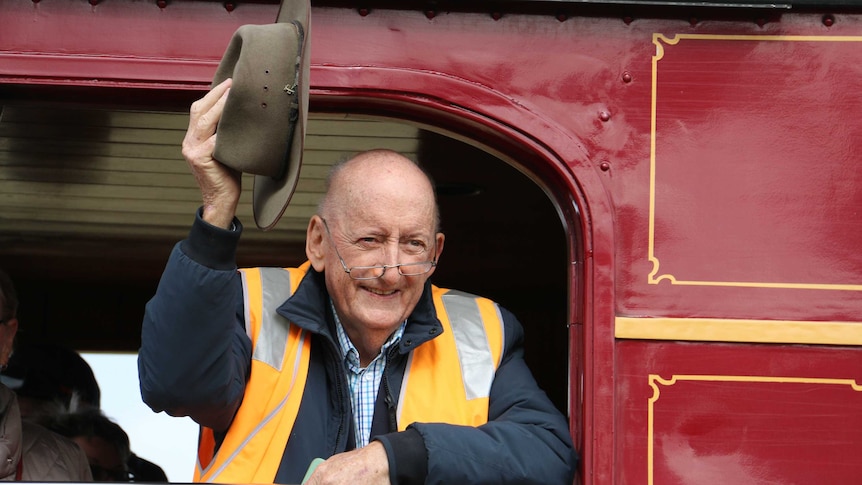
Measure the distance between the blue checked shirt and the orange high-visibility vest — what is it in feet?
0.20

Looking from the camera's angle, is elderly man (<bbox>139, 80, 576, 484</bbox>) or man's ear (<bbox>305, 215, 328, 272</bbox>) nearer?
elderly man (<bbox>139, 80, 576, 484</bbox>)

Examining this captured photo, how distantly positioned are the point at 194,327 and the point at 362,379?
0.47 m

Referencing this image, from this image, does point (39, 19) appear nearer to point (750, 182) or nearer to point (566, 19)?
point (566, 19)

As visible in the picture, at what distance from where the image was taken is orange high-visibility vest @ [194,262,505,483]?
2.43 m

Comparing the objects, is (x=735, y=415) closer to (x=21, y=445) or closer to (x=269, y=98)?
(x=269, y=98)

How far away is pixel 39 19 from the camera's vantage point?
2.44 meters

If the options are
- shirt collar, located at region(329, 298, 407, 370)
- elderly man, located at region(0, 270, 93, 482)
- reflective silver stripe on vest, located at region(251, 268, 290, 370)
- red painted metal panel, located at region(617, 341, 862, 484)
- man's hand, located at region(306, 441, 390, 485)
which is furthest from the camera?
elderly man, located at region(0, 270, 93, 482)

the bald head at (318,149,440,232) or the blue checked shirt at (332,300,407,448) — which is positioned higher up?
the bald head at (318,149,440,232)

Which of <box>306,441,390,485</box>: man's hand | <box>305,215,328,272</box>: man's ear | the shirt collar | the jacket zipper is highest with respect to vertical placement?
<box>305,215,328,272</box>: man's ear

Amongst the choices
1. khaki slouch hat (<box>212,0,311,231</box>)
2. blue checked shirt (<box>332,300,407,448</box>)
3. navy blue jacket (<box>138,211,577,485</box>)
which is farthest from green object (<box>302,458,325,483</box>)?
khaki slouch hat (<box>212,0,311,231</box>)

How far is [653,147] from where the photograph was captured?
247 cm

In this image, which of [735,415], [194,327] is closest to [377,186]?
[194,327]

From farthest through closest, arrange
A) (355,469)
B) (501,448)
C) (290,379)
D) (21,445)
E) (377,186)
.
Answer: (21,445) → (377,186) → (290,379) → (501,448) → (355,469)

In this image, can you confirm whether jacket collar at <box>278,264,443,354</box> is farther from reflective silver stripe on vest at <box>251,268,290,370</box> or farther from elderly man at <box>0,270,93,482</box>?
elderly man at <box>0,270,93,482</box>
